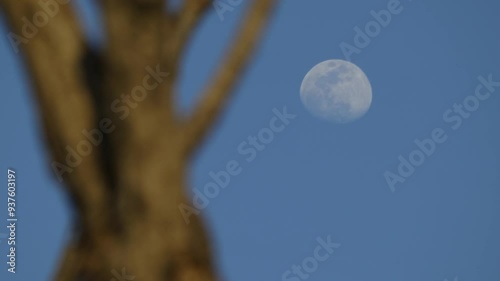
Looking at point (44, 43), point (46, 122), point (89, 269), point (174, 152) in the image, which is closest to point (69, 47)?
point (44, 43)

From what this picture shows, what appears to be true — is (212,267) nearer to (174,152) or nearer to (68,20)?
(174,152)

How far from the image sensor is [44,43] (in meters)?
1.56

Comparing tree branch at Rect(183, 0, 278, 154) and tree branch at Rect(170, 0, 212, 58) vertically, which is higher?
tree branch at Rect(170, 0, 212, 58)

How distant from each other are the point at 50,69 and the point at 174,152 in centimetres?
30
